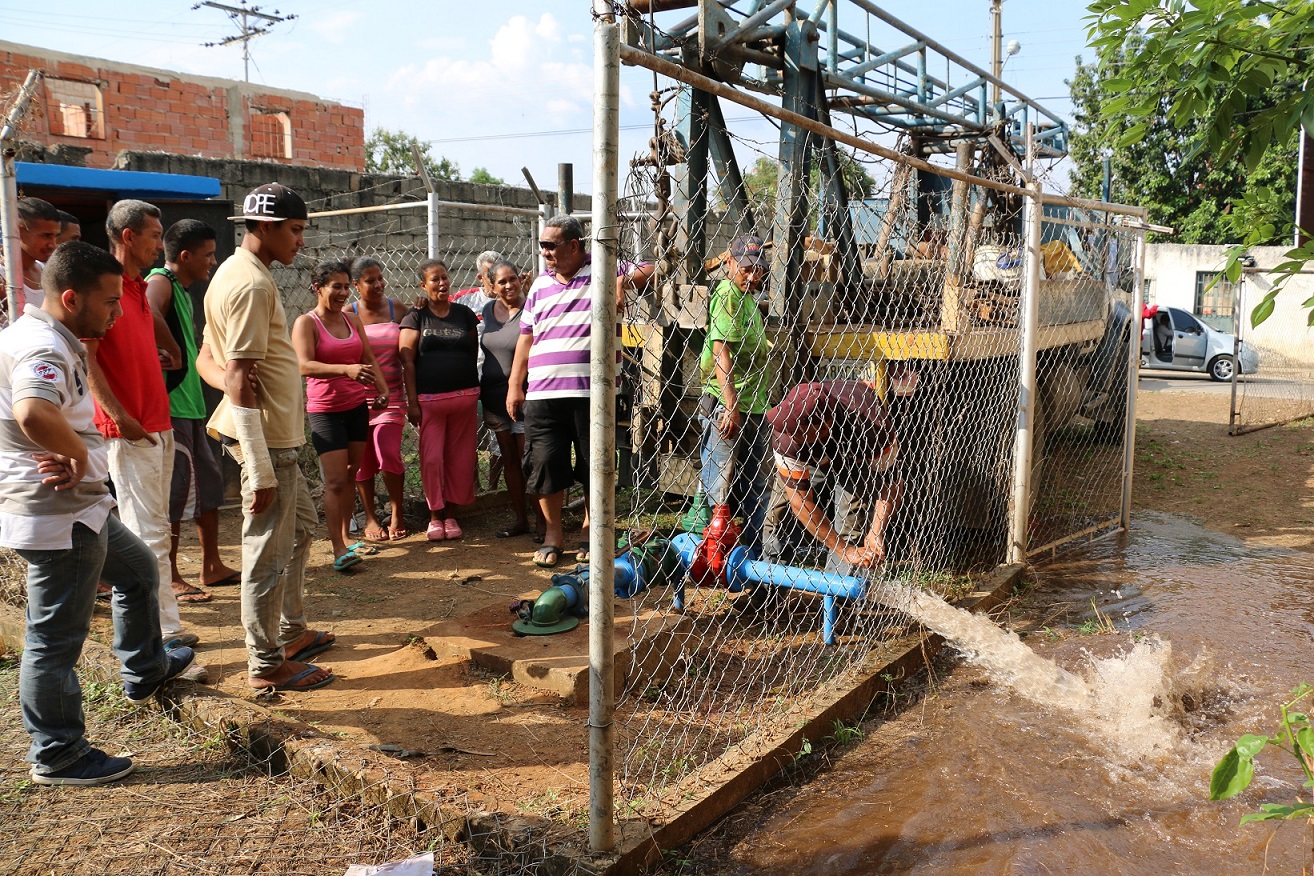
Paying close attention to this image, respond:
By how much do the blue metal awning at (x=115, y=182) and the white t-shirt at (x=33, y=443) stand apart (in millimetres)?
4421

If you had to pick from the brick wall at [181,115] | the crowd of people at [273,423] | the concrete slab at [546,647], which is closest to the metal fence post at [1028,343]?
the crowd of people at [273,423]

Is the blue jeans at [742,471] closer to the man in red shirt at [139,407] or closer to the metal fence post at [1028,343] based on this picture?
the metal fence post at [1028,343]

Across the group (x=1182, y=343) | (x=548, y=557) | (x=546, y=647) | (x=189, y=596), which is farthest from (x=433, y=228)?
(x=1182, y=343)

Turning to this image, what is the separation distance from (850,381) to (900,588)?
108 centimetres

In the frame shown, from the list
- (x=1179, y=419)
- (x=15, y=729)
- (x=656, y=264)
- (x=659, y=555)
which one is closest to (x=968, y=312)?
(x=659, y=555)

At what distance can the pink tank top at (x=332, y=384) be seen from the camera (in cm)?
563

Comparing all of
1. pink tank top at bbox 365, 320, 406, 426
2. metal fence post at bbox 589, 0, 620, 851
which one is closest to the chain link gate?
metal fence post at bbox 589, 0, 620, 851

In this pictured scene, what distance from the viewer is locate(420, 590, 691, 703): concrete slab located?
404cm

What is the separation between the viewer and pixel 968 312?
17.9 feet

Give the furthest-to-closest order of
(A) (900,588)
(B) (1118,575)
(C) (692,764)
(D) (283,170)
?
(D) (283,170) < (B) (1118,575) < (A) (900,588) < (C) (692,764)

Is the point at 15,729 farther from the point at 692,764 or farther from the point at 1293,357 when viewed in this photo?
the point at 1293,357

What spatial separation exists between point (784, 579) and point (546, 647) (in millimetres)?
1142

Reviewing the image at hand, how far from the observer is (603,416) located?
2467 millimetres

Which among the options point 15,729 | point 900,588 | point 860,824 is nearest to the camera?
point 860,824
